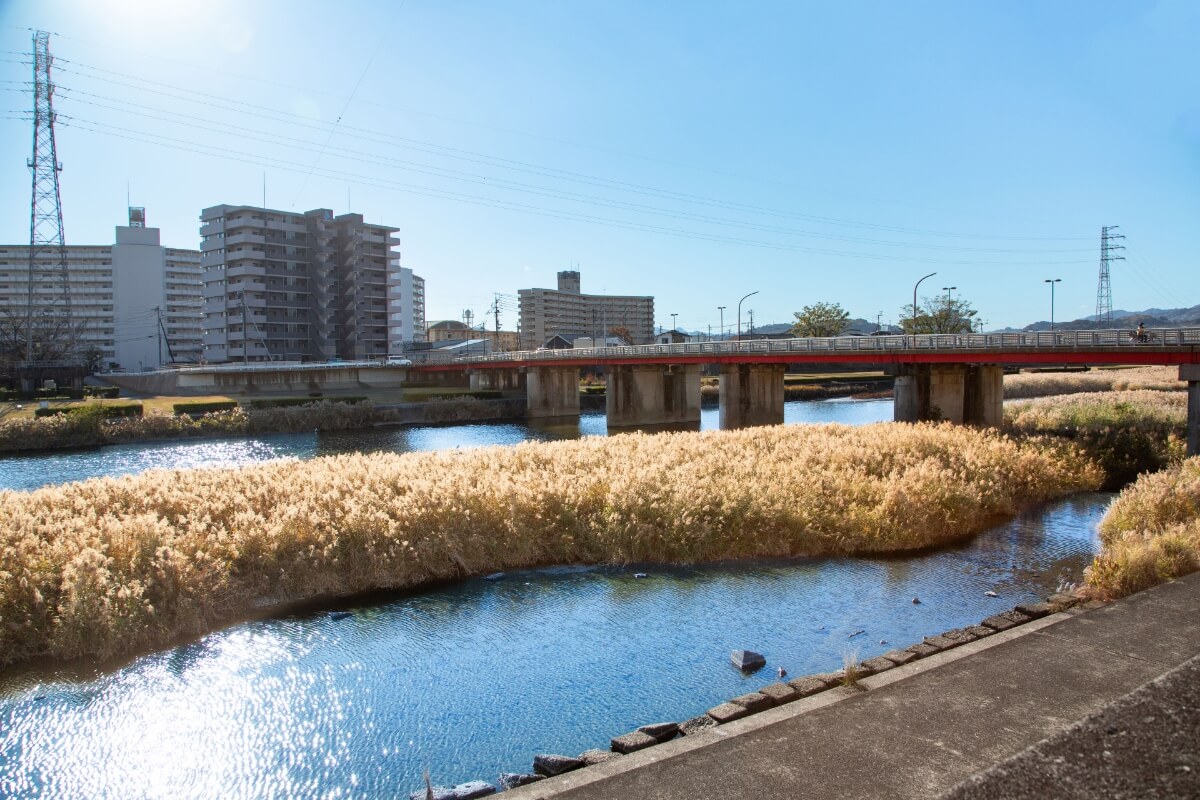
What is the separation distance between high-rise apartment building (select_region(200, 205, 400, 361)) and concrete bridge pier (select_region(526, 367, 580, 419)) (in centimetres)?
5418

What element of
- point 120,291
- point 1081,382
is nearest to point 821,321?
point 1081,382

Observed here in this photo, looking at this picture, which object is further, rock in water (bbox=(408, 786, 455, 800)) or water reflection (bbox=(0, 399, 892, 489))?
water reflection (bbox=(0, 399, 892, 489))

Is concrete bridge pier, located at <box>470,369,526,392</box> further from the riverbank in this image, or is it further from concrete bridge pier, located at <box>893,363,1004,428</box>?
concrete bridge pier, located at <box>893,363,1004,428</box>

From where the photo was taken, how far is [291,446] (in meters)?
58.6

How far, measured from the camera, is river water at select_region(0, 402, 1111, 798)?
1100 cm

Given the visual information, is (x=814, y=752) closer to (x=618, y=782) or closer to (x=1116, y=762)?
(x=618, y=782)

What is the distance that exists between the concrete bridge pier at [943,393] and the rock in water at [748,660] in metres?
40.3

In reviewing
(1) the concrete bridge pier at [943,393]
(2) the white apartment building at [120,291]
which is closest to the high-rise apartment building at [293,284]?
(2) the white apartment building at [120,291]

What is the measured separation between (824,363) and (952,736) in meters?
59.5

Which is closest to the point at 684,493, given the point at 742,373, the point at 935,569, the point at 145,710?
the point at 935,569

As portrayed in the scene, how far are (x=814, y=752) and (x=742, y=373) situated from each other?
58.3 m

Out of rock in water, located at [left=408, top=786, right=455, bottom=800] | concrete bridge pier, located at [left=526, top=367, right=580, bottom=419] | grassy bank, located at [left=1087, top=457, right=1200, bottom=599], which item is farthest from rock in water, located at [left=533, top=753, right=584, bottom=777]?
concrete bridge pier, located at [left=526, top=367, right=580, bottom=419]

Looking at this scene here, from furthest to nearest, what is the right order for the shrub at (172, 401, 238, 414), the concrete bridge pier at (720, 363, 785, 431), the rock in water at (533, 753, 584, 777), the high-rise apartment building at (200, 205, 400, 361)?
the high-rise apartment building at (200, 205, 400, 361), the shrub at (172, 401, 238, 414), the concrete bridge pier at (720, 363, 785, 431), the rock in water at (533, 753, 584, 777)

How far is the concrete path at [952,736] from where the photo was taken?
7.39 metres
